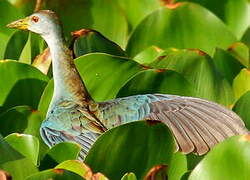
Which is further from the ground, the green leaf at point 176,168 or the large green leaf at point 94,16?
the large green leaf at point 94,16

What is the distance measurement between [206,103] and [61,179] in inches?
47.0

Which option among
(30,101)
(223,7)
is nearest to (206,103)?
(30,101)

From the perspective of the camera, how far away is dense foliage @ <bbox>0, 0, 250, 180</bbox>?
333cm

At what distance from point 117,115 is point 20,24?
28.7 inches

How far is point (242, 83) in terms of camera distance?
452 cm

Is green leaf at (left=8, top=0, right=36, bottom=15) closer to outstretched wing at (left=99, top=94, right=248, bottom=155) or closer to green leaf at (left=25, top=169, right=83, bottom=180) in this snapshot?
outstretched wing at (left=99, top=94, right=248, bottom=155)

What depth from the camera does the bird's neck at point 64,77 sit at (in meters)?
4.26

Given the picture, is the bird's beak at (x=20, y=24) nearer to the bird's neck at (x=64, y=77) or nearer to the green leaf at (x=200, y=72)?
the bird's neck at (x=64, y=77)

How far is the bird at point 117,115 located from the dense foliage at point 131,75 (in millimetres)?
61

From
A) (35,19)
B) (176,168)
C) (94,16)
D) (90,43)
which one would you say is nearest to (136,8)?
(94,16)

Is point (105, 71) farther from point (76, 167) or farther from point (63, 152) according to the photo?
point (76, 167)

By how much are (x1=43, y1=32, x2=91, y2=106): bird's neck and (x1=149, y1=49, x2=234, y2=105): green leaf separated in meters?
0.36

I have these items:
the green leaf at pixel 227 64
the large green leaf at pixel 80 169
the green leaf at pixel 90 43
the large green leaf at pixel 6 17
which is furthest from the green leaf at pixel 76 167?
the large green leaf at pixel 6 17

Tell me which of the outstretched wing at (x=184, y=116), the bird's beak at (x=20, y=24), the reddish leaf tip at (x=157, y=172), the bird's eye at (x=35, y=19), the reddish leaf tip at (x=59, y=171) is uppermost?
the bird's eye at (x=35, y=19)
